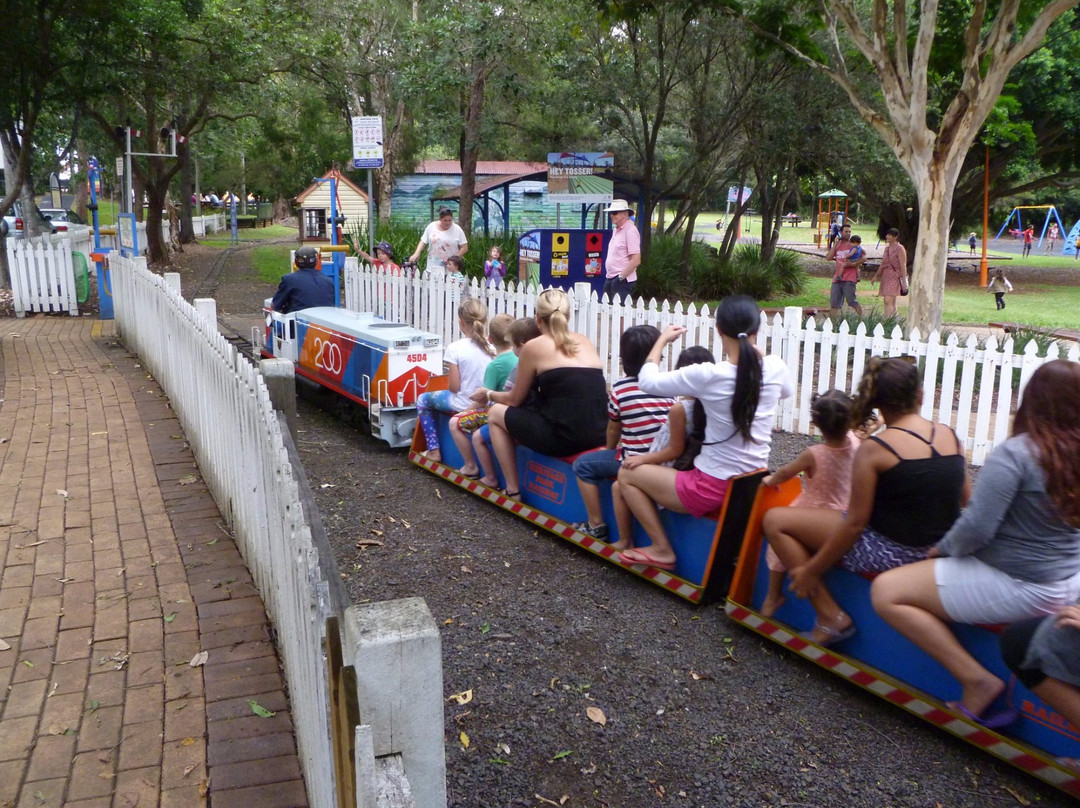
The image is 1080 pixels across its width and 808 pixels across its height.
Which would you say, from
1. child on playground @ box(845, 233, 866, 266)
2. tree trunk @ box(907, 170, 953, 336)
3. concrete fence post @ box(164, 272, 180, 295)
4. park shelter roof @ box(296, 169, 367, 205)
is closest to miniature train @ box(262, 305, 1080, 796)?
concrete fence post @ box(164, 272, 180, 295)

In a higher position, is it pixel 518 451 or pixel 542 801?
pixel 518 451

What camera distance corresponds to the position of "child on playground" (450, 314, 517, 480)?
6.51 metres

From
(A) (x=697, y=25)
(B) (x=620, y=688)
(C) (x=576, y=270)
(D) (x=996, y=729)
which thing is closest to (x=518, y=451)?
(B) (x=620, y=688)

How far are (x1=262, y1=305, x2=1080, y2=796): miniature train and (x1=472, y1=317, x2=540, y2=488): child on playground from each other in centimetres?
9

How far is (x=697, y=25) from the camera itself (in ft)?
A: 58.9

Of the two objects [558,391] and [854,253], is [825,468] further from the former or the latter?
[854,253]

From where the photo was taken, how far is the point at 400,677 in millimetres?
2092

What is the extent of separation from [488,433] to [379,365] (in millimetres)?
1626

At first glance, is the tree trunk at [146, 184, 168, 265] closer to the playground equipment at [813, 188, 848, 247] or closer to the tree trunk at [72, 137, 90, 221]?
the tree trunk at [72, 137, 90, 221]

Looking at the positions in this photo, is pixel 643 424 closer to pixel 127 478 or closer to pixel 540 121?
pixel 127 478

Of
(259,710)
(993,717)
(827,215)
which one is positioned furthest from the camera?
(827,215)

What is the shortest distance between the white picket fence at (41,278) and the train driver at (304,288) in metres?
7.21

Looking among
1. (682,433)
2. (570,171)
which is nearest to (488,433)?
(682,433)

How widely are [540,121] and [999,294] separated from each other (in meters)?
11.3
